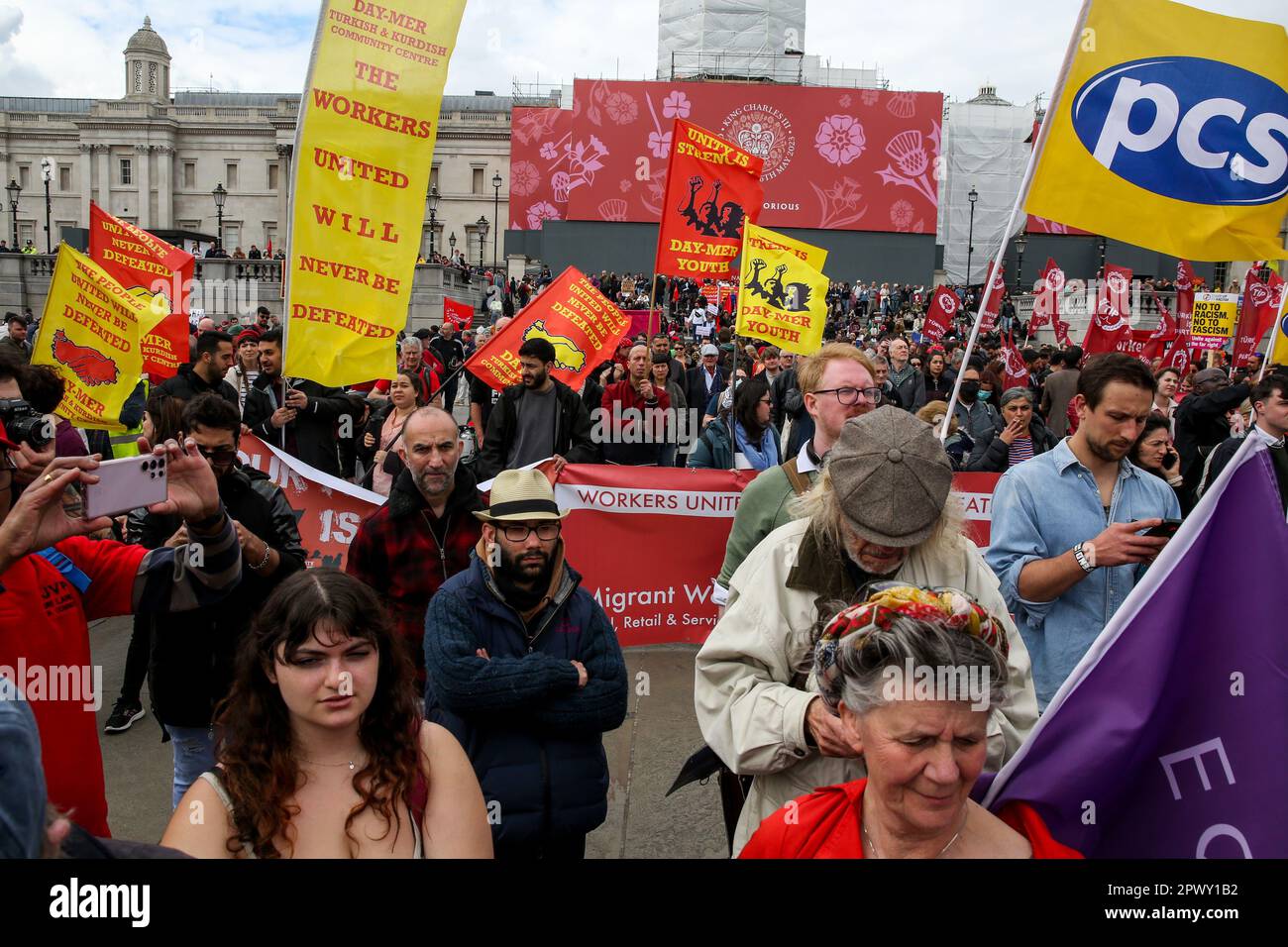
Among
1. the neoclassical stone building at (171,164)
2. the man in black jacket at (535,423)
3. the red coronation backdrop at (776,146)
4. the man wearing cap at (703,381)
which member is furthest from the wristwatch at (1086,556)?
the neoclassical stone building at (171,164)

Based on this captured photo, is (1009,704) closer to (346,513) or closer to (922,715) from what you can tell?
(922,715)

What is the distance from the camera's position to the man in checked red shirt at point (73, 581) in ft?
7.54

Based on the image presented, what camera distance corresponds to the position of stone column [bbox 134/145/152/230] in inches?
2975

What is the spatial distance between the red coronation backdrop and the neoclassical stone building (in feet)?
97.8

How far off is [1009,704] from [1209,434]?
6.05 meters

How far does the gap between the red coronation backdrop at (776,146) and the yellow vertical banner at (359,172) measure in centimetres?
3792

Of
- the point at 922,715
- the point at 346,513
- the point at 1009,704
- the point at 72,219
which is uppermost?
the point at 72,219

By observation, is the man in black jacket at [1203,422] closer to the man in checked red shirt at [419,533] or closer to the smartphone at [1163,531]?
the smartphone at [1163,531]

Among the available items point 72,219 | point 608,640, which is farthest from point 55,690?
point 72,219

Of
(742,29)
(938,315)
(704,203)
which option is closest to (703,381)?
(704,203)

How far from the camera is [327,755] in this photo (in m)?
2.14

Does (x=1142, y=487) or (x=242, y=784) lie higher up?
(x=1142, y=487)

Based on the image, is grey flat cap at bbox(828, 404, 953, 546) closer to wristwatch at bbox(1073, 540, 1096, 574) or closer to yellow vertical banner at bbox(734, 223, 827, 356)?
wristwatch at bbox(1073, 540, 1096, 574)

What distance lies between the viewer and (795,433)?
327 inches
